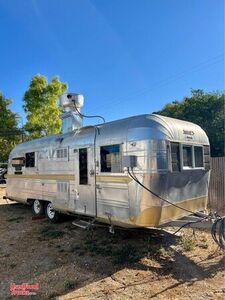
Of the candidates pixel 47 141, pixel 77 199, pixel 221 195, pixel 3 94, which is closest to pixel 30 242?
pixel 77 199

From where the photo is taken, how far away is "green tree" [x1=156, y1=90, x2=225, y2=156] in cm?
1831

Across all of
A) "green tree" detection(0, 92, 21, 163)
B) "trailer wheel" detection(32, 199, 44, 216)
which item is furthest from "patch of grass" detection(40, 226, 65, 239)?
"green tree" detection(0, 92, 21, 163)

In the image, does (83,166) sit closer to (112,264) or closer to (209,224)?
(112,264)

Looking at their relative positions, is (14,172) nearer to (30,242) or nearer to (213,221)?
(30,242)

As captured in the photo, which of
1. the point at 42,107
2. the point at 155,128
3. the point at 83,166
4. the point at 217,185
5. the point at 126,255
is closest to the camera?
the point at 155,128

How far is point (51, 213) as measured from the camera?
9.12 meters

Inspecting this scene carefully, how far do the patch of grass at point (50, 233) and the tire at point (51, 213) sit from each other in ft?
1.64

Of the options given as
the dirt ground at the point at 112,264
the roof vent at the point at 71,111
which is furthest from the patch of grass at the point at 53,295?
the roof vent at the point at 71,111

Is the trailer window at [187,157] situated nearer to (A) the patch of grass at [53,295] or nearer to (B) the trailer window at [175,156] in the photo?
(B) the trailer window at [175,156]

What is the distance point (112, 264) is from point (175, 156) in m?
2.39

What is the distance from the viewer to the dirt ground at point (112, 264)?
15.4 ft

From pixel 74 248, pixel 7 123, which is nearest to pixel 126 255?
pixel 74 248

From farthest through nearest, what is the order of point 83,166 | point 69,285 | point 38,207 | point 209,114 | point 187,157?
point 209,114 → point 38,207 → point 83,166 → point 187,157 → point 69,285

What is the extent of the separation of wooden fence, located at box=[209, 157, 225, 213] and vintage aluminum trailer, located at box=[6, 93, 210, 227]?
9.32 ft
